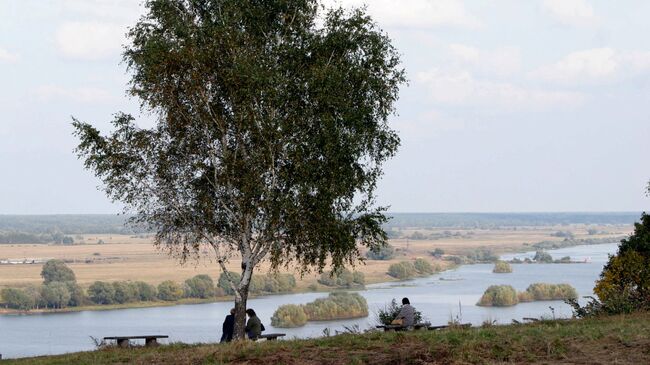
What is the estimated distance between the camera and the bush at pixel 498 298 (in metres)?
120

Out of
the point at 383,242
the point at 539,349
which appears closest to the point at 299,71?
the point at 383,242

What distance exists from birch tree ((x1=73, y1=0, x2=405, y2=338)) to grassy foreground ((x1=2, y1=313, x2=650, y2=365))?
289 inches

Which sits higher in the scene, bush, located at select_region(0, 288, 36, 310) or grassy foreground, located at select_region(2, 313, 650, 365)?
grassy foreground, located at select_region(2, 313, 650, 365)

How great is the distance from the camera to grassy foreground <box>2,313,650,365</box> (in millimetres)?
21078

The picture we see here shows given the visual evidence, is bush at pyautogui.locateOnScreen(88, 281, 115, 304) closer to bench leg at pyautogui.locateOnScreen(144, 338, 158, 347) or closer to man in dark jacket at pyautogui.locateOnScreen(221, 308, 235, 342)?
man in dark jacket at pyautogui.locateOnScreen(221, 308, 235, 342)

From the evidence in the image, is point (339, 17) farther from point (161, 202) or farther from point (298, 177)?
point (161, 202)

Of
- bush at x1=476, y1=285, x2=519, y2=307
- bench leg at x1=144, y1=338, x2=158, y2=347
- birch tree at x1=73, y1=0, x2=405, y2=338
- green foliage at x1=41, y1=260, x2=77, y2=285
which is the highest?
birch tree at x1=73, y1=0, x2=405, y2=338

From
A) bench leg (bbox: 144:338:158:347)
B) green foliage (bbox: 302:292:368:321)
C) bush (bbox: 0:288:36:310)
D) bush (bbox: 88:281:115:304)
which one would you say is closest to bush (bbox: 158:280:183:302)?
bush (bbox: 88:281:115:304)

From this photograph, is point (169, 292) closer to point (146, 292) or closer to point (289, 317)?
point (146, 292)

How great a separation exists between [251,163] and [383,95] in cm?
519

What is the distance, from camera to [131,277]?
191 m

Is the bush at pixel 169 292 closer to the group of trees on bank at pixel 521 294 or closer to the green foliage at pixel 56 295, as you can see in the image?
the green foliage at pixel 56 295

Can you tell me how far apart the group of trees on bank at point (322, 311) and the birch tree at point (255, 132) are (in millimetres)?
73059

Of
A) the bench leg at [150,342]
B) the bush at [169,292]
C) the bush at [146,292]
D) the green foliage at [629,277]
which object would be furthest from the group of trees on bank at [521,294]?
the bench leg at [150,342]
